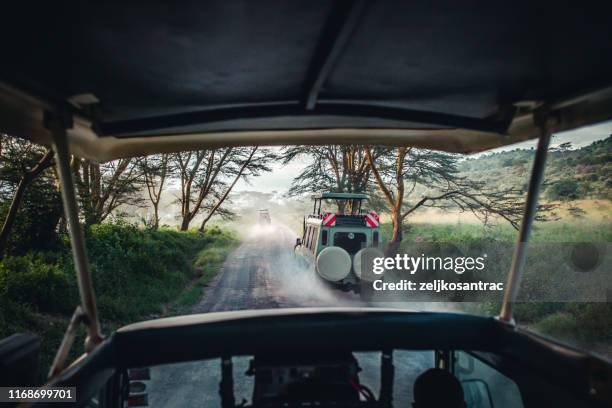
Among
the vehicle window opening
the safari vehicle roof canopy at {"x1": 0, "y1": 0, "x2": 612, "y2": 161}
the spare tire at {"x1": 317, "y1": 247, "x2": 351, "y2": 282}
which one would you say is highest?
the safari vehicle roof canopy at {"x1": 0, "y1": 0, "x2": 612, "y2": 161}

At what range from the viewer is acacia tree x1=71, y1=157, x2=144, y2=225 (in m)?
12.6

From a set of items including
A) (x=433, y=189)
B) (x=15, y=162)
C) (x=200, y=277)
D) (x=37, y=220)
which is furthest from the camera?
(x=433, y=189)

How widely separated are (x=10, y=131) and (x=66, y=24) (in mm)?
1023

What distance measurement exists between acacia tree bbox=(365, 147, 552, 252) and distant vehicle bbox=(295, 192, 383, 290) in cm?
473

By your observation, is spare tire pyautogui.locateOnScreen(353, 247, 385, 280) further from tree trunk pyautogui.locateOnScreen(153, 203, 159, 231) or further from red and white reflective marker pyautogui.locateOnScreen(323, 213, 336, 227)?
tree trunk pyautogui.locateOnScreen(153, 203, 159, 231)

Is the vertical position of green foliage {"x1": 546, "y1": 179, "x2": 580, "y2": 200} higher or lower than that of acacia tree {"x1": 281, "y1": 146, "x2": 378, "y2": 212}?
lower

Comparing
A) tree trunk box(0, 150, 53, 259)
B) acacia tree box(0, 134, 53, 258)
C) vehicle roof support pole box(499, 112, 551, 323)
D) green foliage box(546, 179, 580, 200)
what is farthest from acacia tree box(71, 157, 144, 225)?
green foliage box(546, 179, 580, 200)

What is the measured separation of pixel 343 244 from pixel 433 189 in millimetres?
6246

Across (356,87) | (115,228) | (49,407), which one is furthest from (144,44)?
(115,228)

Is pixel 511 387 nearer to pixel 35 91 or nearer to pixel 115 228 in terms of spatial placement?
pixel 35 91

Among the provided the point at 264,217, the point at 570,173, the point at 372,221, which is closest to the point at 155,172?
the point at 372,221

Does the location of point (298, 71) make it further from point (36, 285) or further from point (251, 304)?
point (251, 304)

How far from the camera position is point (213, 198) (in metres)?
24.4

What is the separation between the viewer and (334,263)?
1017cm
